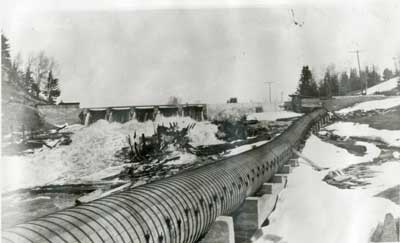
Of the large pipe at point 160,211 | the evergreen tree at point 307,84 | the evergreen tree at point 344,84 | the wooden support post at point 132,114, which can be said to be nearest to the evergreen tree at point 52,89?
the wooden support post at point 132,114

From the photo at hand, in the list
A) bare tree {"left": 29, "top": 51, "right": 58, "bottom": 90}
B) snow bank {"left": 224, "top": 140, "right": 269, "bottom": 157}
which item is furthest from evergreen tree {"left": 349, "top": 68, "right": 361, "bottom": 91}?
bare tree {"left": 29, "top": 51, "right": 58, "bottom": 90}

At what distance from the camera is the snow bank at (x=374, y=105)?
4.20 meters

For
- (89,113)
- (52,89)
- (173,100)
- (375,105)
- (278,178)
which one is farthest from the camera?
(278,178)

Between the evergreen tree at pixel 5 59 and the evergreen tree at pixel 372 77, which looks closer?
the evergreen tree at pixel 5 59

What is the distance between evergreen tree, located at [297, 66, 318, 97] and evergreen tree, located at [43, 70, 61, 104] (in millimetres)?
2930

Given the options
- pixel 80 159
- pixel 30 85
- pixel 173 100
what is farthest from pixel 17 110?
pixel 173 100

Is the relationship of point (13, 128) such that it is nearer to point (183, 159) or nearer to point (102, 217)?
point (102, 217)

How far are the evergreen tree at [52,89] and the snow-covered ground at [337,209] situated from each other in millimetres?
3044

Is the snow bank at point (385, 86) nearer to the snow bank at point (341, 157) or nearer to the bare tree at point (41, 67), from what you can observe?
the snow bank at point (341, 157)

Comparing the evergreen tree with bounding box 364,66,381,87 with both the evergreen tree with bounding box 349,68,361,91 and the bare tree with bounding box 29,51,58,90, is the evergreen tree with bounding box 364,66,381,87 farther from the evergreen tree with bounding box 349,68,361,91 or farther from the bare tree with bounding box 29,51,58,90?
the bare tree with bounding box 29,51,58,90

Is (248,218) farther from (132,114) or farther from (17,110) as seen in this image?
(17,110)

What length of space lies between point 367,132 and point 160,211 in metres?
3.03

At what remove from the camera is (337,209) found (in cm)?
385

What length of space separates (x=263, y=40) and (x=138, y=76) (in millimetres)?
1494
